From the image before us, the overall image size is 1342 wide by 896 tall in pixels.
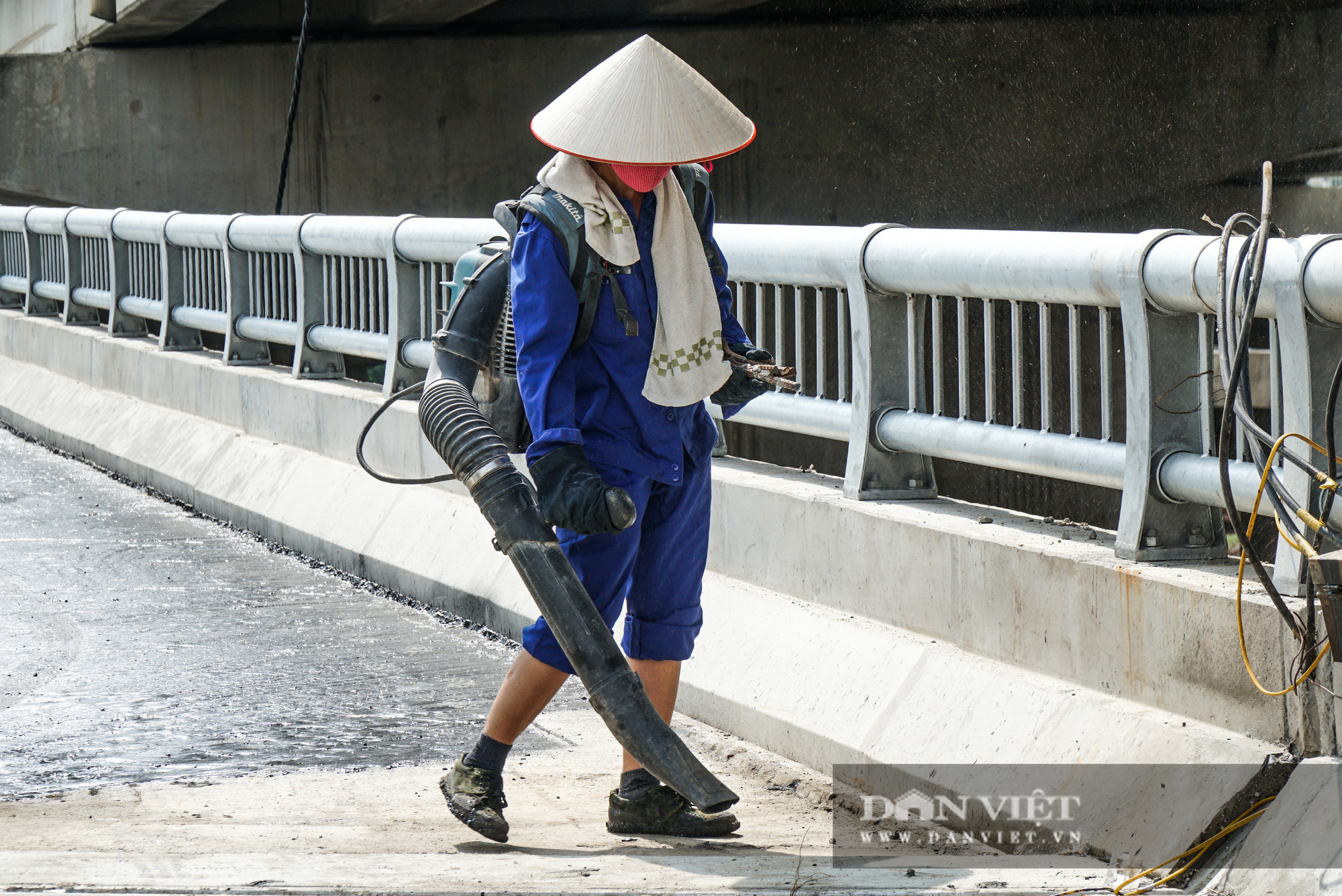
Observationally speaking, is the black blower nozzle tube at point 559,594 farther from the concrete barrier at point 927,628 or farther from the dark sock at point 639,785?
the concrete barrier at point 927,628

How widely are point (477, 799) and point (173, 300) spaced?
29.4 ft

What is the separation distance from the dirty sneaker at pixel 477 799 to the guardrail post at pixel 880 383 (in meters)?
1.65

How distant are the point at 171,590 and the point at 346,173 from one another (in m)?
18.5

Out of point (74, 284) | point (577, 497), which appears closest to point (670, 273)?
point (577, 497)

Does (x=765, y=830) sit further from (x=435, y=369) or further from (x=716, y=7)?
(x=716, y=7)

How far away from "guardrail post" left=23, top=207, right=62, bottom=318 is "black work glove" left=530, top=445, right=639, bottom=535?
1319cm

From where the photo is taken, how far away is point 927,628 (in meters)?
5.21

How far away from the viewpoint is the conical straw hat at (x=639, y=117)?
170 inches

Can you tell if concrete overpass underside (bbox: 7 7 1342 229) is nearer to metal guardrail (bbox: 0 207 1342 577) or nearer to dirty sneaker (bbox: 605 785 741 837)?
metal guardrail (bbox: 0 207 1342 577)

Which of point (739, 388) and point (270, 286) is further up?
point (739, 388)

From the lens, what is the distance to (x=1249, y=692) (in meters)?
4.09

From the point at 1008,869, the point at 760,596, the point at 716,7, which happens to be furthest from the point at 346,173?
the point at 1008,869

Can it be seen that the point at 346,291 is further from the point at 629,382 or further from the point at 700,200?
the point at 629,382

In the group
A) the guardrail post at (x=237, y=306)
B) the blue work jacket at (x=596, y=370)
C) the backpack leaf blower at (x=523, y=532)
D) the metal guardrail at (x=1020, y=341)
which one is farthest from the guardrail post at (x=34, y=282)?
the blue work jacket at (x=596, y=370)
